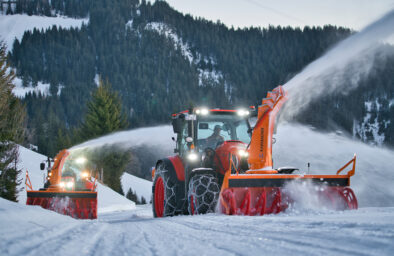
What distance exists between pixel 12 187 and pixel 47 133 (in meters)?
74.4

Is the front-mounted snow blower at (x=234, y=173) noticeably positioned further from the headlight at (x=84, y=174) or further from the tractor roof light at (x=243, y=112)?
the headlight at (x=84, y=174)

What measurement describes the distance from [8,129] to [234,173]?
40.4 ft

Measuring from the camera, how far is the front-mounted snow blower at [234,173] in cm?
659

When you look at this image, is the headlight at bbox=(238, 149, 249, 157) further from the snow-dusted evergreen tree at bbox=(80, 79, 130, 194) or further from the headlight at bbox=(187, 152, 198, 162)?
the snow-dusted evergreen tree at bbox=(80, 79, 130, 194)

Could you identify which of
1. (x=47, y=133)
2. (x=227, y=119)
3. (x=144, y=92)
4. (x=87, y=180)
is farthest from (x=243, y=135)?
(x=144, y=92)

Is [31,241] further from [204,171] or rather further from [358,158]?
[358,158]

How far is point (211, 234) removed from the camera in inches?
165

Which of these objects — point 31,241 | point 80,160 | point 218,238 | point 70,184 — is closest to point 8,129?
point 80,160

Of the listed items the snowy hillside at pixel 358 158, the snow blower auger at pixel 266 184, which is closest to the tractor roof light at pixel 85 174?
the snowy hillside at pixel 358 158

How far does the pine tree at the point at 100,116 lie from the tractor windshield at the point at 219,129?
2955 centimetres

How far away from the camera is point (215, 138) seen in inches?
328

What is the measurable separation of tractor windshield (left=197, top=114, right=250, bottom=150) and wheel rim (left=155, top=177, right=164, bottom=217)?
5.23 feet

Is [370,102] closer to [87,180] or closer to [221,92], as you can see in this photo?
[221,92]

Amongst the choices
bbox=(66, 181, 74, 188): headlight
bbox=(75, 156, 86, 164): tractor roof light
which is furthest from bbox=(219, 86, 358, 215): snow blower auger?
bbox=(75, 156, 86, 164): tractor roof light
